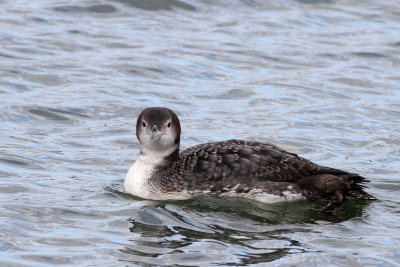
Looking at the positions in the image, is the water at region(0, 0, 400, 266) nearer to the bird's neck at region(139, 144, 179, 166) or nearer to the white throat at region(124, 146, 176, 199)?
the white throat at region(124, 146, 176, 199)

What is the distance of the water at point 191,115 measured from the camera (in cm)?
852

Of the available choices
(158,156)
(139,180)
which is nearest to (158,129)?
(158,156)

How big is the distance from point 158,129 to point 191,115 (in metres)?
4.06

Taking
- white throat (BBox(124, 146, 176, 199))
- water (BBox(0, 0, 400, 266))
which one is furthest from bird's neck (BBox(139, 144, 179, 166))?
water (BBox(0, 0, 400, 266))

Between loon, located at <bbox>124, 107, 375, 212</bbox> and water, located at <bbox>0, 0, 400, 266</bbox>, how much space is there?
0.48 ft

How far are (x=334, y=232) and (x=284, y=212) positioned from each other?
849mm

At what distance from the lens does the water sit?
8.52m

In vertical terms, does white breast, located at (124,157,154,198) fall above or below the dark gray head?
below

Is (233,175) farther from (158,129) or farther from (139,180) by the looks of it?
(139,180)

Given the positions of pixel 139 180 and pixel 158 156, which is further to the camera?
pixel 158 156

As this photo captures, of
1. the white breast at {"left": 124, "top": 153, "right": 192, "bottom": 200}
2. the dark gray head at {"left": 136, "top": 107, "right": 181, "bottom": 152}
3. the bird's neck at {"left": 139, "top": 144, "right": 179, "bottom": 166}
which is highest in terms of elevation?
the dark gray head at {"left": 136, "top": 107, "right": 181, "bottom": 152}

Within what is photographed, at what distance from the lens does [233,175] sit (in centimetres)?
977

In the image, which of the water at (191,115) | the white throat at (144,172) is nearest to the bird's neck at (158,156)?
the white throat at (144,172)

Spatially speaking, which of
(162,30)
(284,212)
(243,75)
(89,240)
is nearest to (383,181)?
(284,212)
